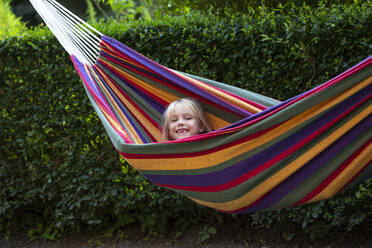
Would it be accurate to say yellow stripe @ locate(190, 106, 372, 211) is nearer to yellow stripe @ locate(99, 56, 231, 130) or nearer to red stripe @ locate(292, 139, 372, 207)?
red stripe @ locate(292, 139, 372, 207)

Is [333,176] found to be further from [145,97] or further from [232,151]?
[145,97]

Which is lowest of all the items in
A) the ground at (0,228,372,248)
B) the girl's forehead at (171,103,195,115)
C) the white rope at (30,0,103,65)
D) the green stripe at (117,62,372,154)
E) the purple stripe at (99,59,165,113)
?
the ground at (0,228,372,248)

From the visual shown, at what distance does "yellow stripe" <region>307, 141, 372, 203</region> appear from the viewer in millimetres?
1366

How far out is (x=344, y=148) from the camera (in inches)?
54.8

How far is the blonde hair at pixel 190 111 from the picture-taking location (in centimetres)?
206

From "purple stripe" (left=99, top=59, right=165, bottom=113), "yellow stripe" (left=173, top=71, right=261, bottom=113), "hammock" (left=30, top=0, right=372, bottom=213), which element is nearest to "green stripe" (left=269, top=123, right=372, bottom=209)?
"hammock" (left=30, top=0, right=372, bottom=213)

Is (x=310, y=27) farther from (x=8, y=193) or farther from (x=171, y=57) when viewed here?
(x=8, y=193)

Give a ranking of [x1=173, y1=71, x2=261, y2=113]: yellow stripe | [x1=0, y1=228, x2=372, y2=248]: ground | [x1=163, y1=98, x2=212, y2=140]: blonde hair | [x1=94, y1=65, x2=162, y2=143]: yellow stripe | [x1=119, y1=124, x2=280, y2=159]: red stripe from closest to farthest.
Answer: [x1=119, y1=124, x2=280, y2=159]: red stripe
[x1=173, y1=71, x2=261, y2=113]: yellow stripe
[x1=163, y1=98, x2=212, y2=140]: blonde hair
[x1=94, y1=65, x2=162, y2=143]: yellow stripe
[x1=0, y1=228, x2=372, y2=248]: ground

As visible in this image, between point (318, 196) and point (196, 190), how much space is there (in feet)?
1.62

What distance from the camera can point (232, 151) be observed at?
59.3 inches

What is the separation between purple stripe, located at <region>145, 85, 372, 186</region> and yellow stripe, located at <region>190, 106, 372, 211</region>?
0.17 feet

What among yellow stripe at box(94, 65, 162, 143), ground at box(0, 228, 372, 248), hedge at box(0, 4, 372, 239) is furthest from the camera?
ground at box(0, 228, 372, 248)

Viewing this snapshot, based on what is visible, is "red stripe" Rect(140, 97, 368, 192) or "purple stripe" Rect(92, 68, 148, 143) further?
"purple stripe" Rect(92, 68, 148, 143)

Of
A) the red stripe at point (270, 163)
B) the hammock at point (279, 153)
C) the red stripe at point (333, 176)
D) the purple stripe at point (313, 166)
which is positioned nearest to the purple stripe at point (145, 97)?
the hammock at point (279, 153)
